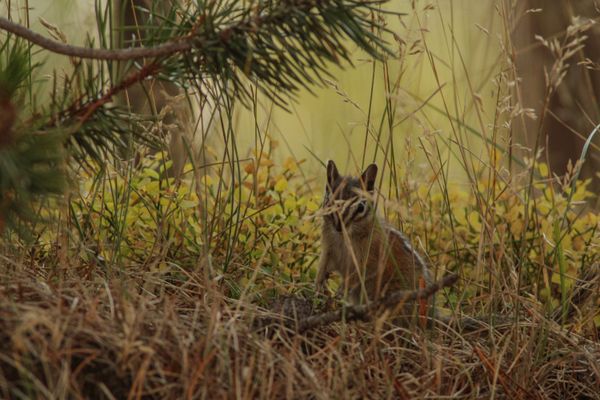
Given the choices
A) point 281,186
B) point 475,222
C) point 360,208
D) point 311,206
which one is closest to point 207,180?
point 281,186

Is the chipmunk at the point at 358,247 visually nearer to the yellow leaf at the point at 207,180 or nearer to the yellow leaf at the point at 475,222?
the yellow leaf at the point at 475,222

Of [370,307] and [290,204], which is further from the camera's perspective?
[290,204]

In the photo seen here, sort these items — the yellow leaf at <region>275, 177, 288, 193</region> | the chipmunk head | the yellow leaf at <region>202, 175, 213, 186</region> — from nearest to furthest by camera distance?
the chipmunk head, the yellow leaf at <region>202, 175, 213, 186</region>, the yellow leaf at <region>275, 177, 288, 193</region>

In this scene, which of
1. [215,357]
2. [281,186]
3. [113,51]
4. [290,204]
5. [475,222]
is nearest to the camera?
[113,51]

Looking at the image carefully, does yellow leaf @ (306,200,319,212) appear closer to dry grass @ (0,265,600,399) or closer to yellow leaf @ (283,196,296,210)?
yellow leaf @ (283,196,296,210)

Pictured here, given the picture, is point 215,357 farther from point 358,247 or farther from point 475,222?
point 475,222

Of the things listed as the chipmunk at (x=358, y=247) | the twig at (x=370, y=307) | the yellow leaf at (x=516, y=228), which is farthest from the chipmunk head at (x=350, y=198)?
the twig at (x=370, y=307)

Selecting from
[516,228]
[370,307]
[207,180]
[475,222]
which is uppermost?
[207,180]

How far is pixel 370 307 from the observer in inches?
91.3

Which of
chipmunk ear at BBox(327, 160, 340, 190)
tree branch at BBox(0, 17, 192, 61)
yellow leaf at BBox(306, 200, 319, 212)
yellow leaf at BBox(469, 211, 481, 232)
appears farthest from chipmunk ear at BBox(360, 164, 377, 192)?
tree branch at BBox(0, 17, 192, 61)

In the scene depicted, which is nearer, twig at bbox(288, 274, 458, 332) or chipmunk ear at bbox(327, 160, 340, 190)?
twig at bbox(288, 274, 458, 332)

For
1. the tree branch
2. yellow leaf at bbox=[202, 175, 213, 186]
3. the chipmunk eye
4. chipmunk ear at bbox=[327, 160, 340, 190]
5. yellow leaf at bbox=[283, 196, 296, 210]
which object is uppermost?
the tree branch

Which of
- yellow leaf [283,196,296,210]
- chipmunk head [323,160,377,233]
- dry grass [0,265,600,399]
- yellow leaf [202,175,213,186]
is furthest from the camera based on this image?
yellow leaf [283,196,296,210]

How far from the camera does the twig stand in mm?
2246
